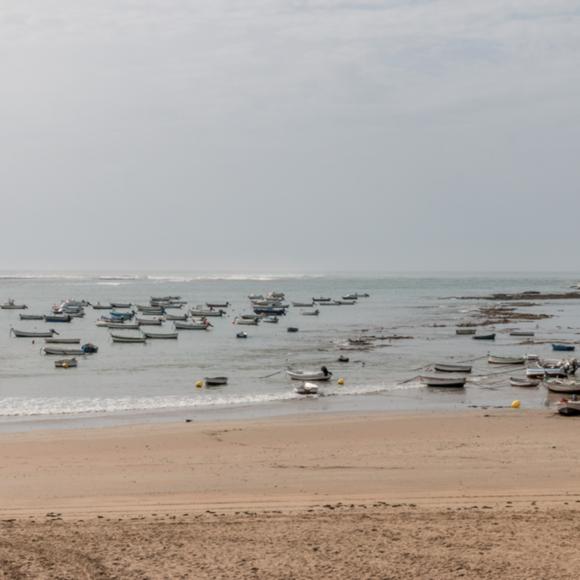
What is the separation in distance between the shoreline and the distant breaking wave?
514cm

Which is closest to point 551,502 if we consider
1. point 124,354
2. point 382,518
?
point 382,518

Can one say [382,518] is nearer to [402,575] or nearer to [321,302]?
[402,575]

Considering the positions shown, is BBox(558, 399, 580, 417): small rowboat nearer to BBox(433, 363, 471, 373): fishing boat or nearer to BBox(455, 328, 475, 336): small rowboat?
BBox(433, 363, 471, 373): fishing boat

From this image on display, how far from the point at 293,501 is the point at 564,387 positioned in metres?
25.8

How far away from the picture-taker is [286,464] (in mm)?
21609

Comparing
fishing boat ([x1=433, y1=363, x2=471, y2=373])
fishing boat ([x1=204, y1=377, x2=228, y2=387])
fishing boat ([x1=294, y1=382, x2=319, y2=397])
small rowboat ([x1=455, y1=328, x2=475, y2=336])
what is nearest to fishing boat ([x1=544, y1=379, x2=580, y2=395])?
fishing boat ([x1=433, y1=363, x2=471, y2=373])

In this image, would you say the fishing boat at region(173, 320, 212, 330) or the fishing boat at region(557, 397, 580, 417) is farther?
the fishing boat at region(173, 320, 212, 330)

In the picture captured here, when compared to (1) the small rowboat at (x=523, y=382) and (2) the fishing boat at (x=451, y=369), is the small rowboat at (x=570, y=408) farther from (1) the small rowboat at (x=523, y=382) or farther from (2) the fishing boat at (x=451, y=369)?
(2) the fishing boat at (x=451, y=369)

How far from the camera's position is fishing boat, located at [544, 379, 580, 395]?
38500 mm

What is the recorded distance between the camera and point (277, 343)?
70.4 meters

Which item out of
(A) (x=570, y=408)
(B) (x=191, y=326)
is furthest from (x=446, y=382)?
(B) (x=191, y=326)

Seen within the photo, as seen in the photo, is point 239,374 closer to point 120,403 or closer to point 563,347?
point 120,403

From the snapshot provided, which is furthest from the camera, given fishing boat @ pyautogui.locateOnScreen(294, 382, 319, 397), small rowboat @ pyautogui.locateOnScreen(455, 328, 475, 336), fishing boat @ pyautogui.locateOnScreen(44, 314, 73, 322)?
fishing boat @ pyautogui.locateOnScreen(44, 314, 73, 322)

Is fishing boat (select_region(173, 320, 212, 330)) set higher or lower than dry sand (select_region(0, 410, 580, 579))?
lower
